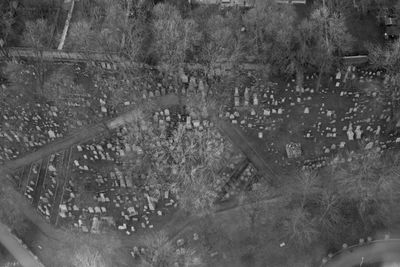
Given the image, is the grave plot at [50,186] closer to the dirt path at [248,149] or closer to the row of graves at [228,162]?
the row of graves at [228,162]

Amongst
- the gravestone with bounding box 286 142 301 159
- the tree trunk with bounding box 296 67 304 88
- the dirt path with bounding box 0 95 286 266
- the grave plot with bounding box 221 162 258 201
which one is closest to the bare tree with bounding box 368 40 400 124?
the tree trunk with bounding box 296 67 304 88

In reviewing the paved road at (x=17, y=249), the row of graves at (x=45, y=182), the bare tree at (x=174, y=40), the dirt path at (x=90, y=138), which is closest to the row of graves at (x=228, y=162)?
the dirt path at (x=90, y=138)

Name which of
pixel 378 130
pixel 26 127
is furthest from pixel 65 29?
pixel 378 130

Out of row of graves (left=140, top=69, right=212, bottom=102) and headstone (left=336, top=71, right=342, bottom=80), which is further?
row of graves (left=140, top=69, right=212, bottom=102)

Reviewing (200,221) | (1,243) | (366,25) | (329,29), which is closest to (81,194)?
(1,243)

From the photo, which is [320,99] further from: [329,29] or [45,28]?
[45,28]

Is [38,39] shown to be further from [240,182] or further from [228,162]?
[240,182]

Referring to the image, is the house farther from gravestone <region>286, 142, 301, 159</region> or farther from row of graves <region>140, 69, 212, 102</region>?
gravestone <region>286, 142, 301, 159</region>

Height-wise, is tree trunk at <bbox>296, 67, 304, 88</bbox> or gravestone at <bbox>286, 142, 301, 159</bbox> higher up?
tree trunk at <bbox>296, 67, 304, 88</bbox>
